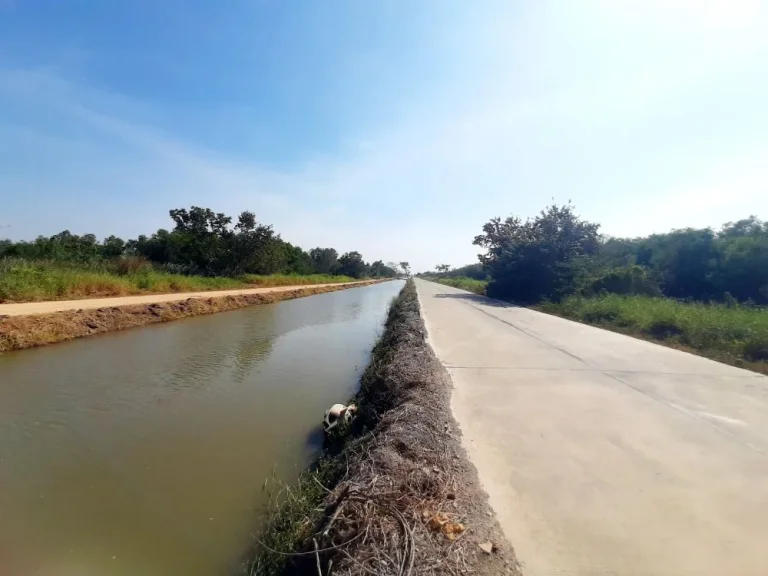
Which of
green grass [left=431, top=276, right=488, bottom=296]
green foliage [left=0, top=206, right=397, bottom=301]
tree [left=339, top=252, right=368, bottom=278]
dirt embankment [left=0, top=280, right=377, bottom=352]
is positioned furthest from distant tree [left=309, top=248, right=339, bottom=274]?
dirt embankment [left=0, top=280, right=377, bottom=352]

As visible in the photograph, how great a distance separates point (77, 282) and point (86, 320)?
5.35 metres

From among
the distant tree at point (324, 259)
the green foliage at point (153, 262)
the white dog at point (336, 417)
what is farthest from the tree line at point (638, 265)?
the distant tree at point (324, 259)

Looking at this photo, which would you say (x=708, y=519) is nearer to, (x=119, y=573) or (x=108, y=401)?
(x=119, y=573)

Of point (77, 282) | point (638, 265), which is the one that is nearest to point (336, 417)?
point (77, 282)

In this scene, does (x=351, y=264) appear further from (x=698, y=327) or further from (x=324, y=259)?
(x=698, y=327)

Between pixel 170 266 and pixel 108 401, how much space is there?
81.2 feet

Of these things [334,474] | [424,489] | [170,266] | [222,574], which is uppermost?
[170,266]

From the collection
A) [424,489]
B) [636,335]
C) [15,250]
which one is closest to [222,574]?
[424,489]

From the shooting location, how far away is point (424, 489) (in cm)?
258

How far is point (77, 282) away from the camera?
48.8 ft

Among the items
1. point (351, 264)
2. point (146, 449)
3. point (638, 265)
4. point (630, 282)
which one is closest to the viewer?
point (146, 449)

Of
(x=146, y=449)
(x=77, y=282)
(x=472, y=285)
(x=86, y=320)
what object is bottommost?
(x=146, y=449)

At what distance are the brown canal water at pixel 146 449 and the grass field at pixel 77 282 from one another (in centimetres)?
572

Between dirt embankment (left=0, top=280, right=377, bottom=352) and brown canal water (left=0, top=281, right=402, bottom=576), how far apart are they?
0.61 m
